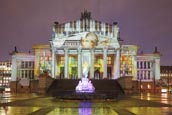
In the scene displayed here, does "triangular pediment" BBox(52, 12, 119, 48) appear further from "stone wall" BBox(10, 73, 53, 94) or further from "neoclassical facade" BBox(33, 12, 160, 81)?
"stone wall" BBox(10, 73, 53, 94)

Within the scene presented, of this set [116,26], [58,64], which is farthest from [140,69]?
[58,64]

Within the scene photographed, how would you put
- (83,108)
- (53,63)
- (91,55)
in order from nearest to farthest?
(83,108) → (91,55) → (53,63)

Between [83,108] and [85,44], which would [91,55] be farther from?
[83,108]

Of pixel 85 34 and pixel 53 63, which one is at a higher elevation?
A: pixel 85 34

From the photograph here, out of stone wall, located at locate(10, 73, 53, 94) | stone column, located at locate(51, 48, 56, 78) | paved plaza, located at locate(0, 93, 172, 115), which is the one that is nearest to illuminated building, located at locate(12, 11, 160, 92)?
stone column, located at locate(51, 48, 56, 78)

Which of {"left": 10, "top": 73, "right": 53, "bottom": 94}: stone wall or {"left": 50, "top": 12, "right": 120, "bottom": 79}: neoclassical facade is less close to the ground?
{"left": 50, "top": 12, "right": 120, "bottom": 79}: neoclassical facade

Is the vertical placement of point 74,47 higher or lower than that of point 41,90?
higher

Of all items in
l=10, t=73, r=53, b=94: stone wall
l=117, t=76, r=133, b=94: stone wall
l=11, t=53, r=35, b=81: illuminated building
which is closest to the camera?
l=117, t=76, r=133, b=94: stone wall

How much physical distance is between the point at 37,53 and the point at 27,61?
165 inches

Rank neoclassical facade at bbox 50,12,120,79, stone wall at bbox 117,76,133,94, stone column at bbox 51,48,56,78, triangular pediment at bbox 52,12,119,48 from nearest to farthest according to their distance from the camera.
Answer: stone wall at bbox 117,76,133,94, triangular pediment at bbox 52,12,119,48, neoclassical facade at bbox 50,12,120,79, stone column at bbox 51,48,56,78

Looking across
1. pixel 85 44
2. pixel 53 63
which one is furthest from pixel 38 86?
pixel 85 44

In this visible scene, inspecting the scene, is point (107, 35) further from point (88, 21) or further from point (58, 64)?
point (58, 64)

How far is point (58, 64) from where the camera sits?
91.0m

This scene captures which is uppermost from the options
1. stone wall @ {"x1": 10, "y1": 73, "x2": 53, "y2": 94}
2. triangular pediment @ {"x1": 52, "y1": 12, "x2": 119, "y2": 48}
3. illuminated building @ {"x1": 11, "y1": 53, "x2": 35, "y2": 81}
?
triangular pediment @ {"x1": 52, "y1": 12, "x2": 119, "y2": 48}
